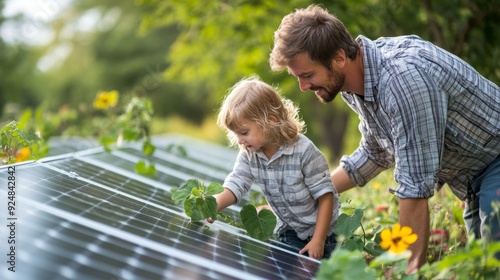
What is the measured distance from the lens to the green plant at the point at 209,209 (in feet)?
10.4

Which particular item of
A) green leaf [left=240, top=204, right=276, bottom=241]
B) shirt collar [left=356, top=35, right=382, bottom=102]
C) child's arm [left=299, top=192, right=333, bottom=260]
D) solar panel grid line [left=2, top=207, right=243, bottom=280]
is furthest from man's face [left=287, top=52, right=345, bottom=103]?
solar panel grid line [left=2, top=207, right=243, bottom=280]

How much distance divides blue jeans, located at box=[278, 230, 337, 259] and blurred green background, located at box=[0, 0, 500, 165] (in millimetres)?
1150

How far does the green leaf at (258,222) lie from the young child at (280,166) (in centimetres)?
17

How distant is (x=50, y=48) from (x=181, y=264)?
32.2 metres

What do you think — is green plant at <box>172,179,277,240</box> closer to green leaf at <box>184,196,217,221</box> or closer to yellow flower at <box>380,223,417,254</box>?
green leaf at <box>184,196,217,221</box>

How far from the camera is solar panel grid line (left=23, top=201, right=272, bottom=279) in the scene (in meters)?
2.39

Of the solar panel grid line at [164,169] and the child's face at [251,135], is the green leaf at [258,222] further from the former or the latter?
the solar panel grid line at [164,169]

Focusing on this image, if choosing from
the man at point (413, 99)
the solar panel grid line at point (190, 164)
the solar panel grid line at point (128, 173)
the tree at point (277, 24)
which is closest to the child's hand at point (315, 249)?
the man at point (413, 99)

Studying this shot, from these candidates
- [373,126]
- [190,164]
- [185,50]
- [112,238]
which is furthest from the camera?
[185,50]

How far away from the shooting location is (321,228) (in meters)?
3.30

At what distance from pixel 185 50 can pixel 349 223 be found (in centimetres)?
954

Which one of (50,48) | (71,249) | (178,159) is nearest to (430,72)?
(71,249)

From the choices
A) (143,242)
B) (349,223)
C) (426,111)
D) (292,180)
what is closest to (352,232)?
(349,223)

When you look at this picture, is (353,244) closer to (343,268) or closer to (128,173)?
(343,268)
